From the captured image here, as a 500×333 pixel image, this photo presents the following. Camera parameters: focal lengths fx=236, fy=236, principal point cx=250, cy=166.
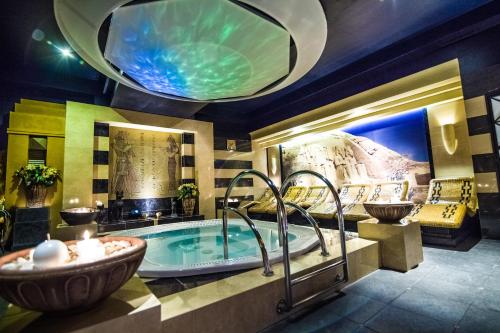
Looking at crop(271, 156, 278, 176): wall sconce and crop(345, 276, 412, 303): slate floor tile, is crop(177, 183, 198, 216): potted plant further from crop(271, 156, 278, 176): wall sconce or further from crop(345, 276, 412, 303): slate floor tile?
crop(345, 276, 412, 303): slate floor tile

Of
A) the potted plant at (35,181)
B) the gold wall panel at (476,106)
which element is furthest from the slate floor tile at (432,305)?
the potted plant at (35,181)

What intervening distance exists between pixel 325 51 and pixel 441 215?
304cm

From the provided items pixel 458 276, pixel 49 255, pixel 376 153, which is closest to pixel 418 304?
pixel 458 276

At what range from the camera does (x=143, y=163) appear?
5.84m

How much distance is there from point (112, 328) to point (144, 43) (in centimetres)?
245

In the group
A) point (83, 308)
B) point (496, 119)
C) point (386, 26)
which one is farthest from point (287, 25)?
point (496, 119)

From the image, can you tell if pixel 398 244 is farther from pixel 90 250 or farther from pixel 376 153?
pixel 376 153

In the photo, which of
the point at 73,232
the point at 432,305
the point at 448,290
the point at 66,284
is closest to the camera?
the point at 66,284

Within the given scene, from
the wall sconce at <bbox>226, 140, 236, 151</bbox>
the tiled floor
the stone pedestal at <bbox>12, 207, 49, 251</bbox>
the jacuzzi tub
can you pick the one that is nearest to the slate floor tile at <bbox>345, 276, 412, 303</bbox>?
the tiled floor

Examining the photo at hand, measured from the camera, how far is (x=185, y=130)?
6.20 metres

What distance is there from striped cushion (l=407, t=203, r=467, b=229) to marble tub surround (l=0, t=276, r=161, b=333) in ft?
10.3

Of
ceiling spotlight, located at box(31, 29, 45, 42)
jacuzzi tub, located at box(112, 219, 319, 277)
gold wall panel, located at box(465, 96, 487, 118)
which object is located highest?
ceiling spotlight, located at box(31, 29, 45, 42)

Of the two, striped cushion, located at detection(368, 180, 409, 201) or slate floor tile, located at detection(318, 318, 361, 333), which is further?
striped cushion, located at detection(368, 180, 409, 201)

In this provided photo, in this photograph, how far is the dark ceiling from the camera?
10.0 feet
